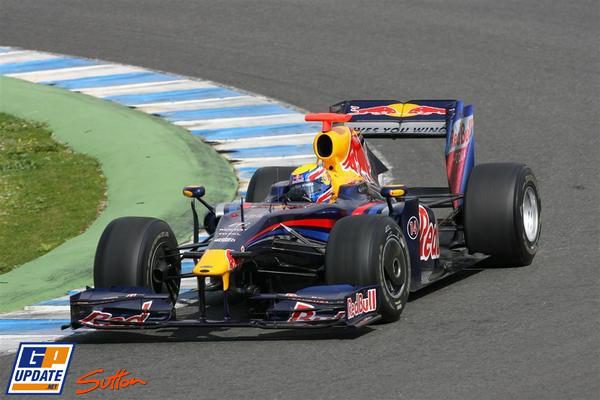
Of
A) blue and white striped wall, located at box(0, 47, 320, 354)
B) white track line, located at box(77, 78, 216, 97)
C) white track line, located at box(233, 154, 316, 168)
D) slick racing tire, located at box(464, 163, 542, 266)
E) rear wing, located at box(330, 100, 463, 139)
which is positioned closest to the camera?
slick racing tire, located at box(464, 163, 542, 266)

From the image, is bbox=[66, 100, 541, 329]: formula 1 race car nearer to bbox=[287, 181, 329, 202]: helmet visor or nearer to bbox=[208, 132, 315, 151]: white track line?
bbox=[287, 181, 329, 202]: helmet visor

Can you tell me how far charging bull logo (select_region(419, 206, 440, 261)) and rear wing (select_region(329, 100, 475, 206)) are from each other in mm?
1171

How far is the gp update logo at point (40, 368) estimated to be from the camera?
28.4 ft

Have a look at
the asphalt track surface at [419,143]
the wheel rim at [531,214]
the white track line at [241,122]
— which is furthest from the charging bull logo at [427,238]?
the white track line at [241,122]

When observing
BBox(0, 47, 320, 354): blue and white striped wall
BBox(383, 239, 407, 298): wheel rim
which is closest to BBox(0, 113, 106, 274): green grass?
BBox(0, 47, 320, 354): blue and white striped wall

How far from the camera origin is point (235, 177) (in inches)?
589

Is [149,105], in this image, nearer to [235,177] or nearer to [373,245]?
[235,177]

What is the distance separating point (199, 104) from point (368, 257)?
28.3ft

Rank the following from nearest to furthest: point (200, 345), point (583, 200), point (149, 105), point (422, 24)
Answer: point (200, 345)
point (583, 200)
point (149, 105)
point (422, 24)

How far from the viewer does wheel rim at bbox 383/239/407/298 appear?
9836mm

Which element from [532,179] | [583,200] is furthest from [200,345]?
[583,200]

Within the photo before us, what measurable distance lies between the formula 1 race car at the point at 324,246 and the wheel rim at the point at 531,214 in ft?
0.04

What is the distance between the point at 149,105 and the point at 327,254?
28.4 feet

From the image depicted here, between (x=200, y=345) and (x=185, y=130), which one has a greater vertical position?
(x=185, y=130)
